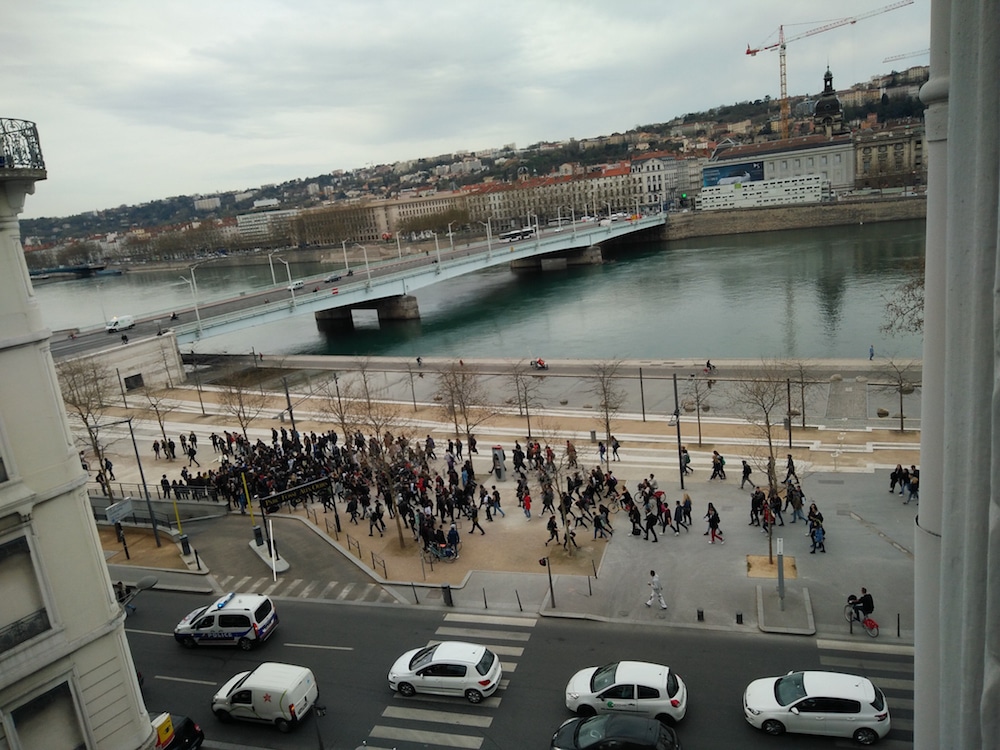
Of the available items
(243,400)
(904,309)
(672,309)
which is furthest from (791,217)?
(243,400)

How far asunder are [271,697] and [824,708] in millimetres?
8551

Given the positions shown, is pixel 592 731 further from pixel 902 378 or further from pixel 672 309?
pixel 672 309

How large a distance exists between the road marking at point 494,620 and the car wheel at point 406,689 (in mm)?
2473

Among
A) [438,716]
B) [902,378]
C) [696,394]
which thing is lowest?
[696,394]

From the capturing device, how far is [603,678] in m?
11.8

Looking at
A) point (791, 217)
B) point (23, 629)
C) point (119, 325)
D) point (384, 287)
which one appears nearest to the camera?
point (23, 629)

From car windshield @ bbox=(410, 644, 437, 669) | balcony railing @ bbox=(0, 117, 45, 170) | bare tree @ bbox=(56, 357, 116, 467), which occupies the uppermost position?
balcony railing @ bbox=(0, 117, 45, 170)

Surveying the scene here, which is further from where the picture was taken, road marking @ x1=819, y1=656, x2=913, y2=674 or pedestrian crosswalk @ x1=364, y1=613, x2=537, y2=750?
road marking @ x1=819, y1=656, x2=913, y2=674

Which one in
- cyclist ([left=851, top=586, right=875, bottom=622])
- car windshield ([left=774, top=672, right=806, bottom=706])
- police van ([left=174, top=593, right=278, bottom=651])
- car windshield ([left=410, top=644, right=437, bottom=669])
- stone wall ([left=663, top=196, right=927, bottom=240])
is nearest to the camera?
car windshield ([left=774, top=672, right=806, bottom=706])

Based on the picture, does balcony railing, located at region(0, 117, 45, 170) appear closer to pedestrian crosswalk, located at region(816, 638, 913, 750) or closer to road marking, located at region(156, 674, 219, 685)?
road marking, located at region(156, 674, 219, 685)

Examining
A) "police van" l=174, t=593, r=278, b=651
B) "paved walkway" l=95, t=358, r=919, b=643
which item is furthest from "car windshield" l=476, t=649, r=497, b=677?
"police van" l=174, t=593, r=278, b=651

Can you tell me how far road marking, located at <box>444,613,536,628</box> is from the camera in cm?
1480

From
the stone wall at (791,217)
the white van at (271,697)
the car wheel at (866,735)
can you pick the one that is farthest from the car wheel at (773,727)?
the stone wall at (791,217)

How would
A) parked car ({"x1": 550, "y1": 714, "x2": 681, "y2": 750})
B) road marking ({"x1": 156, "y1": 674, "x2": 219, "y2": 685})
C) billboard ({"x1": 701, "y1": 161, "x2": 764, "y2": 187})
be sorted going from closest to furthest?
parked car ({"x1": 550, "y1": 714, "x2": 681, "y2": 750}), road marking ({"x1": 156, "y1": 674, "x2": 219, "y2": 685}), billboard ({"x1": 701, "y1": 161, "x2": 764, "y2": 187})
